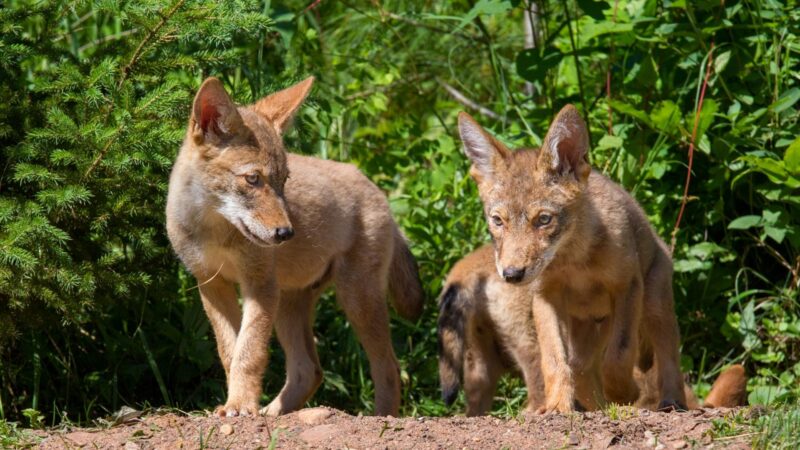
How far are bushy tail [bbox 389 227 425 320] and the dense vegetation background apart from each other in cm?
77

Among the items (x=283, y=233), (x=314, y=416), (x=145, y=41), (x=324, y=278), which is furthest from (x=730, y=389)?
(x=145, y=41)

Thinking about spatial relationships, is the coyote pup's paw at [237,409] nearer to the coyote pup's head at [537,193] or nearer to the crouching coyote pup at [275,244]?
the crouching coyote pup at [275,244]

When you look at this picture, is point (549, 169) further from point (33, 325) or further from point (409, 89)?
point (409, 89)

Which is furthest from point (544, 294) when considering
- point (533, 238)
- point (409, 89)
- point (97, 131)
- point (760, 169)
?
point (409, 89)

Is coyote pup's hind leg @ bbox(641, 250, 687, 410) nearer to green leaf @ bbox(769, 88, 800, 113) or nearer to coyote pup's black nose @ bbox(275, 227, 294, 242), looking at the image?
green leaf @ bbox(769, 88, 800, 113)

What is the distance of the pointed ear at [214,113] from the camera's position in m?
5.91

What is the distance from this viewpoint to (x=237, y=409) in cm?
588

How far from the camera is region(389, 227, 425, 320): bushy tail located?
23.9ft

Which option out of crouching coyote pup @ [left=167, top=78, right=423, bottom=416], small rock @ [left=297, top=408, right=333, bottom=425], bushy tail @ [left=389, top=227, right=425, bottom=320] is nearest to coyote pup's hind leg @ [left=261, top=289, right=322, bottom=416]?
crouching coyote pup @ [left=167, top=78, right=423, bottom=416]

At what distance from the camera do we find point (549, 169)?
20.8 feet

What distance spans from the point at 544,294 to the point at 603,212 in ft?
1.74

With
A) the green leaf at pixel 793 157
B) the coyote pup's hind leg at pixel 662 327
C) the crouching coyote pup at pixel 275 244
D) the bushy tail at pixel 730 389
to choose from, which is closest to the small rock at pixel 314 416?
the crouching coyote pup at pixel 275 244

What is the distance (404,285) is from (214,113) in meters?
1.82

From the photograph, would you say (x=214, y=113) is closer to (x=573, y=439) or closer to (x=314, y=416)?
(x=314, y=416)
